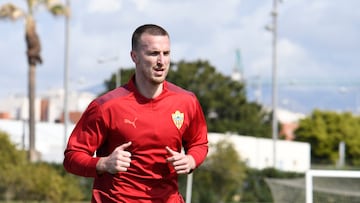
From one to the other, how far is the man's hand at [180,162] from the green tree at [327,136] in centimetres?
9484

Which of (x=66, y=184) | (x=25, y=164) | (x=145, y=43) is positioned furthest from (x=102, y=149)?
(x=25, y=164)

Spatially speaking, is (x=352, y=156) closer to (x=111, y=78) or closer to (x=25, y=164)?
(x=111, y=78)

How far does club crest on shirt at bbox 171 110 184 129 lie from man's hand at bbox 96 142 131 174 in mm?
435

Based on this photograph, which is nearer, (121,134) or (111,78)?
(121,134)

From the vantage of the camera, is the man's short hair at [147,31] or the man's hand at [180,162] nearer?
the man's hand at [180,162]

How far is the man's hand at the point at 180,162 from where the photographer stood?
735 cm

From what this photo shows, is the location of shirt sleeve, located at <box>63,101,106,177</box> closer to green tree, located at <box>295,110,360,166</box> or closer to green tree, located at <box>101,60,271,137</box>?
green tree, located at <box>101,60,271,137</box>

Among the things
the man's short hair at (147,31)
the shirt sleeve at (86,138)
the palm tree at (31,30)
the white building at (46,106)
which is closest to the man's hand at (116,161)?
the shirt sleeve at (86,138)

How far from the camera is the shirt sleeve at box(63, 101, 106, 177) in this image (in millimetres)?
7633

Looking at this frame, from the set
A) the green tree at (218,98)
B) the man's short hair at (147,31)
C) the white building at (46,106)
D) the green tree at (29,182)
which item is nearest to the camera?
the man's short hair at (147,31)

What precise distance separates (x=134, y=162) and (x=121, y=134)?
0.69 feet

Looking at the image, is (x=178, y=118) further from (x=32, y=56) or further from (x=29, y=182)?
(x=32, y=56)

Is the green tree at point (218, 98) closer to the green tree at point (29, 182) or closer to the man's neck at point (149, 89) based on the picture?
the green tree at point (29, 182)

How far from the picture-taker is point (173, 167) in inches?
297
